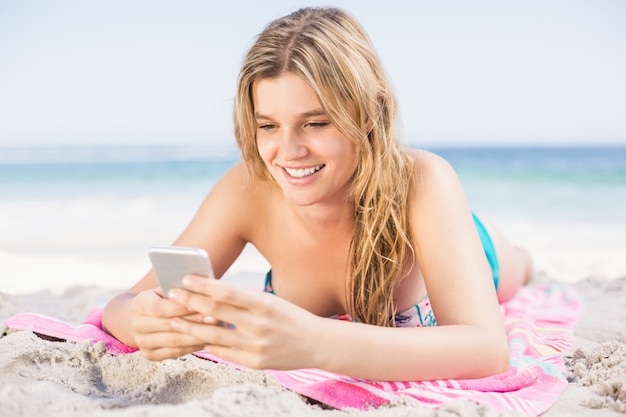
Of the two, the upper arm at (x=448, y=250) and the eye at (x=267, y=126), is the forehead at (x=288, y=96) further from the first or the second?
the upper arm at (x=448, y=250)

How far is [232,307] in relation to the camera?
1.53 metres

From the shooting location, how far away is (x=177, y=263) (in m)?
1.53

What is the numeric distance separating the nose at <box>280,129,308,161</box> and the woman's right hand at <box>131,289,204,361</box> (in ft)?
2.07

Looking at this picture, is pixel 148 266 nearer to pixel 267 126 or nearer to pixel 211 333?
pixel 267 126

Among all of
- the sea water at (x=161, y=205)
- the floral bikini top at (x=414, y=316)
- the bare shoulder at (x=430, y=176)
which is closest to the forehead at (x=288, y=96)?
the bare shoulder at (x=430, y=176)

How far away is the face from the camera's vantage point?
208 cm

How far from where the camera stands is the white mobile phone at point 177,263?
4.89 feet

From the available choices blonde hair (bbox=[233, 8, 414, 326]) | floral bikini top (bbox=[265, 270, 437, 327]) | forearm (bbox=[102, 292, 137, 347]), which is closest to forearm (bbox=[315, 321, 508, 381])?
blonde hair (bbox=[233, 8, 414, 326])

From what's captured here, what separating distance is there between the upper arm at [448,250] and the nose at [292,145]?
51cm

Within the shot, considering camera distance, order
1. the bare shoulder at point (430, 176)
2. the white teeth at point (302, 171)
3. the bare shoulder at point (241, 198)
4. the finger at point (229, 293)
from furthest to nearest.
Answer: the bare shoulder at point (241, 198), the bare shoulder at point (430, 176), the white teeth at point (302, 171), the finger at point (229, 293)

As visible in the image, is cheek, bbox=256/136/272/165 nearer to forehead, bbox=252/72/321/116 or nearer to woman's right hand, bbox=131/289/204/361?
forehead, bbox=252/72/321/116

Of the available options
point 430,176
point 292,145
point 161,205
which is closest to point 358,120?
point 292,145

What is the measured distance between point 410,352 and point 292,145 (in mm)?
773

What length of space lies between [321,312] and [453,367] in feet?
2.91
